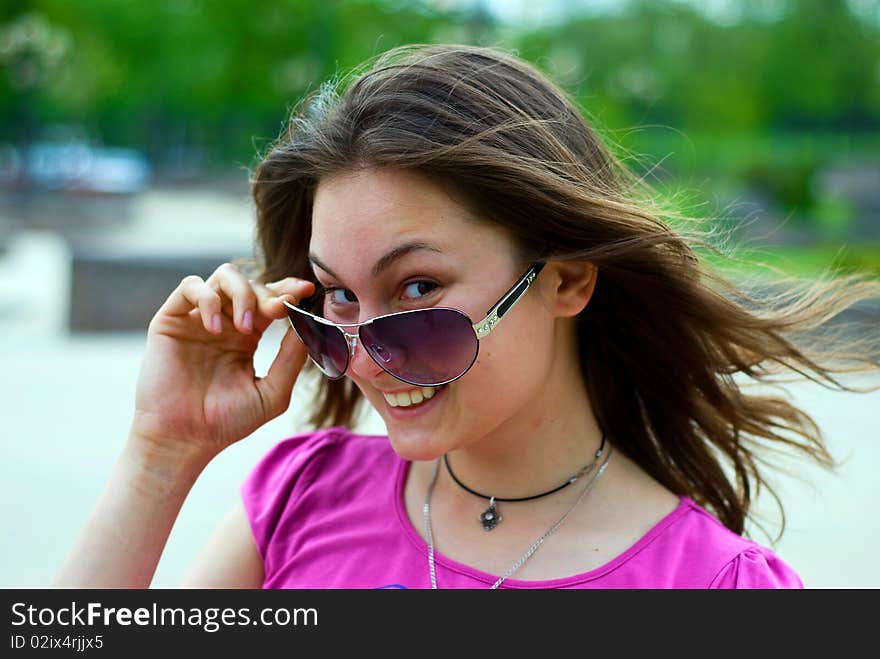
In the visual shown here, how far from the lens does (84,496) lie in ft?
17.8

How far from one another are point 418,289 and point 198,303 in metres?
0.53

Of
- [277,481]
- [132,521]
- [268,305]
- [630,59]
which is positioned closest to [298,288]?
[268,305]

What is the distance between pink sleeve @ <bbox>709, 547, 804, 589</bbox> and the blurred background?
2.43 feet

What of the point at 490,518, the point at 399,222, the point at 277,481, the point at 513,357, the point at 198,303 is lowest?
the point at 277,481

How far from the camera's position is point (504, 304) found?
6.04 feet

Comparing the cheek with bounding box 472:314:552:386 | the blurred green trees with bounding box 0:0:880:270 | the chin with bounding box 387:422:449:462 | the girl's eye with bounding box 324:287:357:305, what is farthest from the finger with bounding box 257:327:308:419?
the blurred green trees with bounding box 0:0:880:270

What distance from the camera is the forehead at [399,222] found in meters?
1.79

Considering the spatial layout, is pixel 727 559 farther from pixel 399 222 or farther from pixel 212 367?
pixel 212 367

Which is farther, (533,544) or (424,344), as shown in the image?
(533,544)

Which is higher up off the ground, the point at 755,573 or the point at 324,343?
the point at 324,343

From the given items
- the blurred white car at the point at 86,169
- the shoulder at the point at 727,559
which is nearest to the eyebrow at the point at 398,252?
the shoulder at the point at 727,559

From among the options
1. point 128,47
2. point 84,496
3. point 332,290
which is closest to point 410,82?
point 332,290

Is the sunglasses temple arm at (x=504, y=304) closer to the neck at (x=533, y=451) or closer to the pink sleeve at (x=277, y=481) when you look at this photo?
the neck at (x=533, y=451)

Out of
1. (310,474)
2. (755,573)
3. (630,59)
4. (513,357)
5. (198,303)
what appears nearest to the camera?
(755,573)
